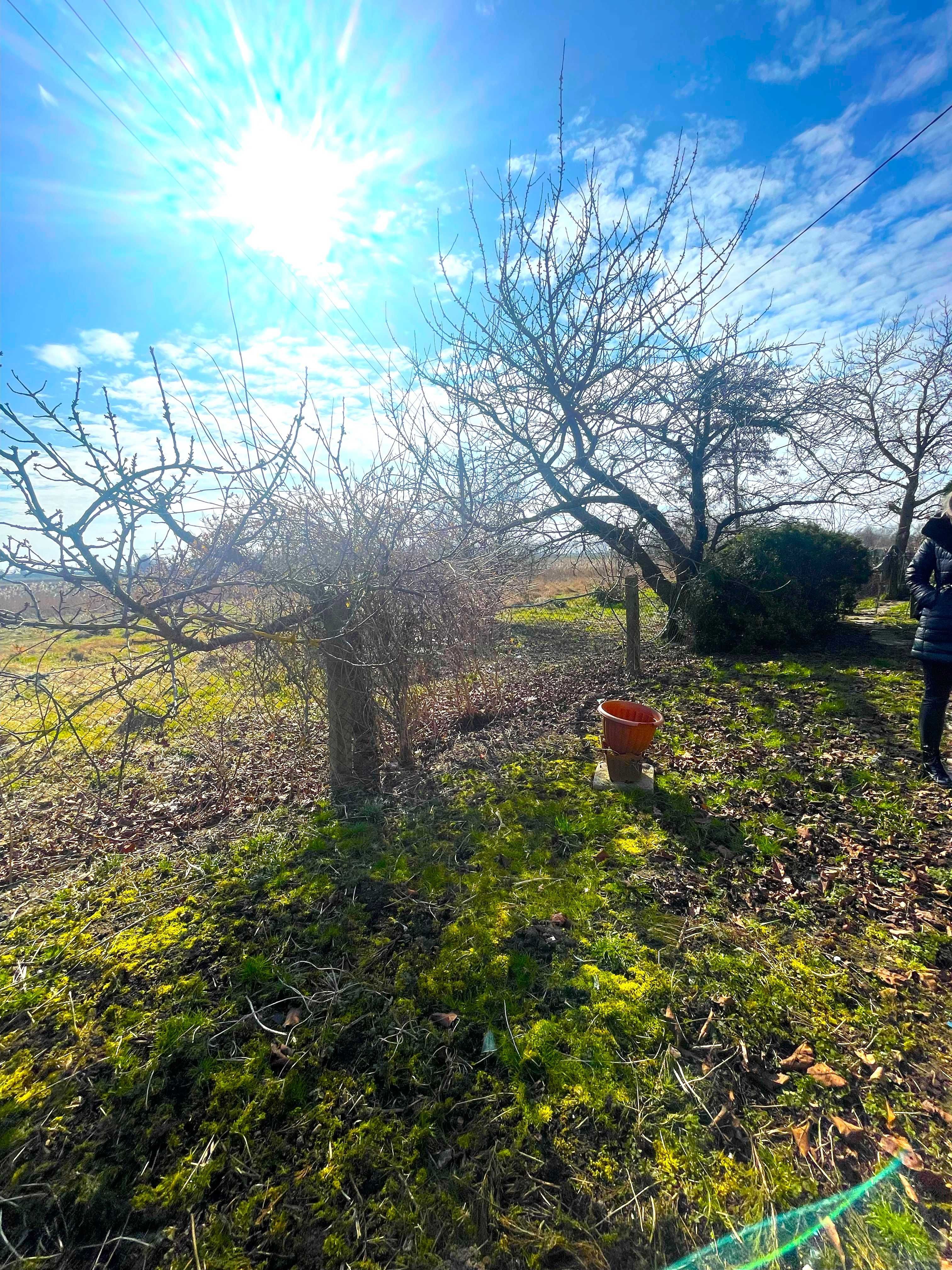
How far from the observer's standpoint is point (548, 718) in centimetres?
568

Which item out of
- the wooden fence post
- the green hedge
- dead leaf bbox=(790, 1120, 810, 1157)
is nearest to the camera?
dead leaf bbox=(790, 1120, 810, 1157)

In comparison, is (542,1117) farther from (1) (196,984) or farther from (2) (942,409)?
(2) (942,409)

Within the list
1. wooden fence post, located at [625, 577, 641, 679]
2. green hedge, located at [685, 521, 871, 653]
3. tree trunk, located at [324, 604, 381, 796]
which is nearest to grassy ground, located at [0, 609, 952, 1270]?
tree trunk, located at [324, 604, 381, 796]

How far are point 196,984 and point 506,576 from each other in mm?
3876

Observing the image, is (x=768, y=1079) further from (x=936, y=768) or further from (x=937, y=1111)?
(x=936, y=768)

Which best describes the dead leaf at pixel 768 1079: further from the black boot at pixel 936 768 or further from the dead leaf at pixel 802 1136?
→ the black boot at pixel 936 768

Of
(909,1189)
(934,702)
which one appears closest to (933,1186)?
(909,1189)

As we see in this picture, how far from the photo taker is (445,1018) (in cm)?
212

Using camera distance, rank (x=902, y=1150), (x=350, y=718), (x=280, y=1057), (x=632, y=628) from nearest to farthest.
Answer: (x=902, y=1150), (x=280, y=1057), (x=350, y=718), (x=632, y=628)

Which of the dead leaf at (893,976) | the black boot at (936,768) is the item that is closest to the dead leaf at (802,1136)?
the dead leaf at (893,976)

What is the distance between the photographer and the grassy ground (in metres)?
Answer: 1.50

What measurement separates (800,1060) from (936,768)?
2.77 meters

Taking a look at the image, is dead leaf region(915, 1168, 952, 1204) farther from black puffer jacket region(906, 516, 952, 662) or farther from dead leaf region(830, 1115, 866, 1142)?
black puffer jacket region(906, 516, 952, 662)

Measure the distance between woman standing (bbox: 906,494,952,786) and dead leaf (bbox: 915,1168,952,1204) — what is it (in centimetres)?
277
